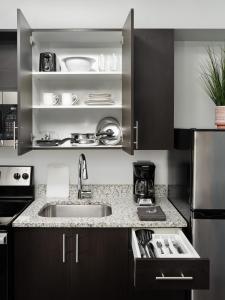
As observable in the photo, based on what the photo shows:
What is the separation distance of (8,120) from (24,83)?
0.33 m

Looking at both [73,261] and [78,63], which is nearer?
[73,261]

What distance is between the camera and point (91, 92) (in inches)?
95.7

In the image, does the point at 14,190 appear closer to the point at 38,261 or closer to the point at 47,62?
the point at 38,261

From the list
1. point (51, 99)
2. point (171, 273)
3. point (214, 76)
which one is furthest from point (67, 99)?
point (171, 273)

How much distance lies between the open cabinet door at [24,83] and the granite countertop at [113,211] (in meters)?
0.43

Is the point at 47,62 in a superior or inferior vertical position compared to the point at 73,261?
superior

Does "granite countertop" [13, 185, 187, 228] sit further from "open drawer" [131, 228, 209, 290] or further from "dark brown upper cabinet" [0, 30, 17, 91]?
"dark brown upper cabinet" [0, 30, 17, 91]

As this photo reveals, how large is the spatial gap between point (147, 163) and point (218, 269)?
2.82 ft

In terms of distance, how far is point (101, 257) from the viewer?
6.07 feet

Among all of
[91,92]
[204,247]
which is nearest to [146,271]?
[204,247]

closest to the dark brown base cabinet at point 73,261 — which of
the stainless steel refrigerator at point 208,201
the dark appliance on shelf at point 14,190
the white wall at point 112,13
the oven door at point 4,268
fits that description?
the oven door at point 4,268

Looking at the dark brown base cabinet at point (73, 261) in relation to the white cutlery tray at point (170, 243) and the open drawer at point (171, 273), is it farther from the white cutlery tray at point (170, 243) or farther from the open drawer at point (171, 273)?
the open drawer at point (171, 273)

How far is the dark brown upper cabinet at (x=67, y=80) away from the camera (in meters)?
1.89

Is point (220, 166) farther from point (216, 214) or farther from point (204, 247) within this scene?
point (204, 247)
